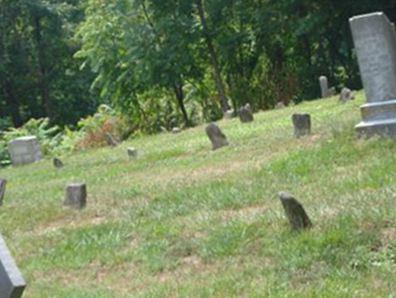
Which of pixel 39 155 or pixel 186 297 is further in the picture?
pixel 39 155

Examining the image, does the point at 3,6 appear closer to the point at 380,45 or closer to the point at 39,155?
the point at 39,155

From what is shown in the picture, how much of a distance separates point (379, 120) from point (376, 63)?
826mm

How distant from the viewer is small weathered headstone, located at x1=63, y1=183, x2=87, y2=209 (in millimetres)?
10445

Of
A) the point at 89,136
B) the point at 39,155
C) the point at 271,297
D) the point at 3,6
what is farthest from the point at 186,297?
the point at 3,6

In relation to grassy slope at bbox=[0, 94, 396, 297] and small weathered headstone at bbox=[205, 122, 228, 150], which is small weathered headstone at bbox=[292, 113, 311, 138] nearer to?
grassy slope at bbox=[0, 94, 396, 297]

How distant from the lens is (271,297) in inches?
216

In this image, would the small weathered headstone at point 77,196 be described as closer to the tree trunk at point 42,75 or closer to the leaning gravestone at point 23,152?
the leaning gravestone at point 23,152

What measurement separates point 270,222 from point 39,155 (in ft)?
59.9

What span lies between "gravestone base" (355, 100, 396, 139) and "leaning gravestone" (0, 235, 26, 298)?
7488 millimetres

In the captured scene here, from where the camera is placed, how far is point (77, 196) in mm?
10484

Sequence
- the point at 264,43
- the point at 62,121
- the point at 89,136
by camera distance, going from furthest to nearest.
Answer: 1. the point at 62,121
2. the point at 264,43
3. the point at 89,136

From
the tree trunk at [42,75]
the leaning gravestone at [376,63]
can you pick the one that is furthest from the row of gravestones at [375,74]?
the tree trunk at [42,75]

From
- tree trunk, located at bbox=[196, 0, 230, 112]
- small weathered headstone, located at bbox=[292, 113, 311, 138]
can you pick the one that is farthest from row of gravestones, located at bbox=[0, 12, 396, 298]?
tree trunk, located at bbox=[196, 0, 230, 112]

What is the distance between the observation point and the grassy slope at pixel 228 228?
6000mm
